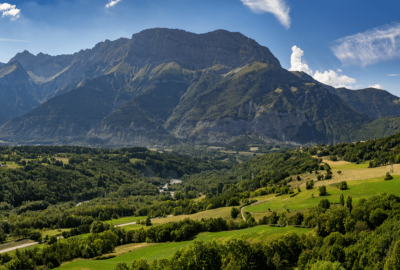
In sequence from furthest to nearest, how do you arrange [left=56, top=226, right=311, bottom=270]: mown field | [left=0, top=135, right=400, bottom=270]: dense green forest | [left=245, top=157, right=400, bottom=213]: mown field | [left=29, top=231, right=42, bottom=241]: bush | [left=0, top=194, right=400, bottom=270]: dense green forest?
1. [left=29, top=231, right=42, bottom=241]: bush
2. [left=245, top=157, right=400, bottom=213]: mown field
3. [left=56, top=226, right=311, bottom=270]: mown field
4. [left=0, top=135, right=400, bottom=270]: dense green forest
5. [left=0, top=194, right=400, bottom=270]: dense green forest

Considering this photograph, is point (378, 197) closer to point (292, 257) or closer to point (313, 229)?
point (313, 229)

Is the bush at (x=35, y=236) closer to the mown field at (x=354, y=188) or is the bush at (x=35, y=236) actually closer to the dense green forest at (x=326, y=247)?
the dense green forest at (x=326, y=247)

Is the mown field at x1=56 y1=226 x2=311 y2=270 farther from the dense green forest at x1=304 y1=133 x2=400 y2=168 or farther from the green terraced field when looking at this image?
the dense green forest at x1=304 y1=133 x2=400 y2=168

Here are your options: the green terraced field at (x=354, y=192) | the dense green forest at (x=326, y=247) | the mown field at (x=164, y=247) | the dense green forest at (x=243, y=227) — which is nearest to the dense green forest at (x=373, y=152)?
the dense green forest at (x=243, y=227)

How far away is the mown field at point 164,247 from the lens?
223ft

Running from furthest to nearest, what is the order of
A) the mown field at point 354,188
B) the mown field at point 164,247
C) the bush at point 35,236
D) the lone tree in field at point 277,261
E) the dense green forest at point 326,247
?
1. the bush at point 35,236
2. the mown field at point 354,188
3. the mown field at point 164,247
4. the lone tree in field at point 277,261
5. the dense green forest at point 326,247

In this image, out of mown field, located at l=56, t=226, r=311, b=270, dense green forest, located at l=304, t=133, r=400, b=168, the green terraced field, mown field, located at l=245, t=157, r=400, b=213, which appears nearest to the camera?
mown field, located at l=56, t=226, r=311, b=270

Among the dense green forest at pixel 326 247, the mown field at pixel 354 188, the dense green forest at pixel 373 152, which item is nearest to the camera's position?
the dense green forest at pixel 326 247

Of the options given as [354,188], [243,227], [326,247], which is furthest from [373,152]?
[326,247]

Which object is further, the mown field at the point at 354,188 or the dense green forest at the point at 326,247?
the mown field at the point at 354,188

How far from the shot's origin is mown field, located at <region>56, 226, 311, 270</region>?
67875 mm

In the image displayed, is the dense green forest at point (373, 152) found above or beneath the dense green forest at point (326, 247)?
above

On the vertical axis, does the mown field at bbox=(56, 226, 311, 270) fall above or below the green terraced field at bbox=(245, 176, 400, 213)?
below

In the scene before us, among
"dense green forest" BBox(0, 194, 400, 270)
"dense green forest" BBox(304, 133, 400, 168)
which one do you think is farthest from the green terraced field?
"dense green forest" BBox(304, 133, 400, 168)
